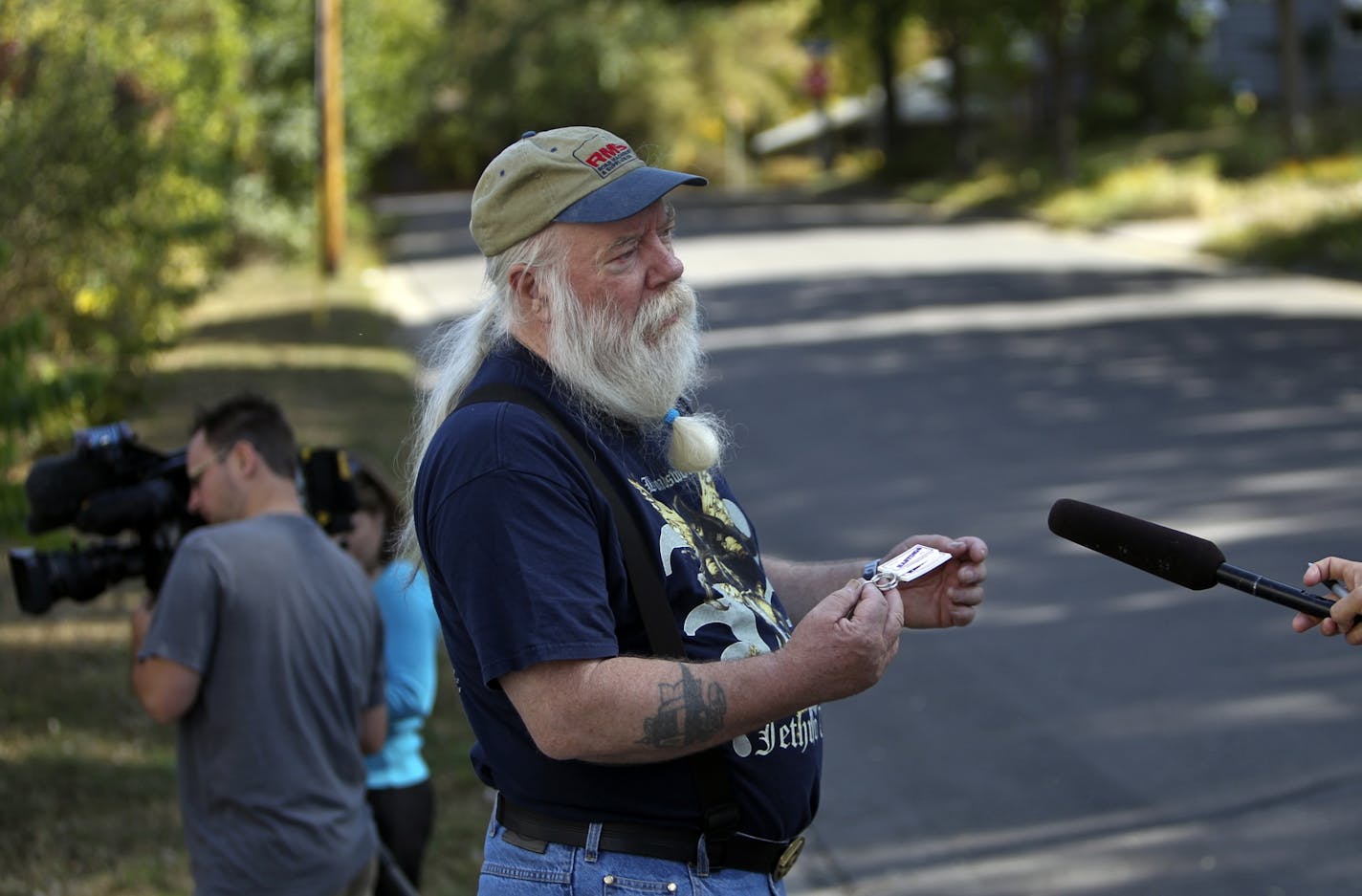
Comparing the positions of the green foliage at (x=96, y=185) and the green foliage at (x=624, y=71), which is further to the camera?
the green foliage at (x=624, y=71)

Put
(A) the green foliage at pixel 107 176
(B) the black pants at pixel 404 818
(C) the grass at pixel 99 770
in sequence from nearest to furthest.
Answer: (B) the black pants at pixel 404 818, (C) the grass at pixel 99 770, (A) the green foliage at pixel 107 176

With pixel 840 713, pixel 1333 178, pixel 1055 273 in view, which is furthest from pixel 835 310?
pixel 840 713

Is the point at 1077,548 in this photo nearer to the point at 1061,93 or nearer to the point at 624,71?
the point at 1061,93

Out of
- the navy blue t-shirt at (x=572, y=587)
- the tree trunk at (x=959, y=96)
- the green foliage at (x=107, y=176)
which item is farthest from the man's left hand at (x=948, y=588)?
the tree trunk at (x=959, y=96)

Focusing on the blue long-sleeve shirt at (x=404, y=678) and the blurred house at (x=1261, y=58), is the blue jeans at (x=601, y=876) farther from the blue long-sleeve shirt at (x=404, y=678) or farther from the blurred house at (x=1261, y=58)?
the blurred house at (x=1261, y=58)

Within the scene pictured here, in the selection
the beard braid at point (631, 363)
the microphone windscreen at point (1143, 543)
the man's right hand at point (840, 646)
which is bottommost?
the man's right hand at point (840, 646)

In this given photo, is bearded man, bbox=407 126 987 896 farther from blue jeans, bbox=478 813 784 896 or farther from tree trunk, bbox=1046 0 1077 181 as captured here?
tree trunk, bbox=1046 0 1077 181

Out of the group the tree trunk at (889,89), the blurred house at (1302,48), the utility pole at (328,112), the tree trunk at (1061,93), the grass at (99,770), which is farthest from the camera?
the tree trunk at (889,89)

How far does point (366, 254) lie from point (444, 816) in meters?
24.4

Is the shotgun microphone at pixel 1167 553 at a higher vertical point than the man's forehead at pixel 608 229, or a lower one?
lower

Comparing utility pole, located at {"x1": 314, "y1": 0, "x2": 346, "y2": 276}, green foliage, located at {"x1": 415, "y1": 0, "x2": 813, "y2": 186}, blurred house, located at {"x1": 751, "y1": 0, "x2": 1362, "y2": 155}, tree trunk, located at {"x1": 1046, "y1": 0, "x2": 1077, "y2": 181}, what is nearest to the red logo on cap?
utility pole, located at {"x1": 314, "y1": 0, "x2": 346, "y2": 276}

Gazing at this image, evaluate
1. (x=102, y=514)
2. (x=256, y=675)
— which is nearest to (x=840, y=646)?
(x=256, y=675)

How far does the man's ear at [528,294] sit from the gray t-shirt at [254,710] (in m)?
1.49

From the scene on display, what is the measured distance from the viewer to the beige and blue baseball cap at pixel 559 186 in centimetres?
250
